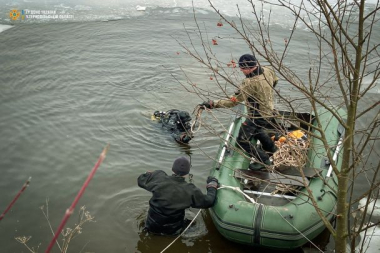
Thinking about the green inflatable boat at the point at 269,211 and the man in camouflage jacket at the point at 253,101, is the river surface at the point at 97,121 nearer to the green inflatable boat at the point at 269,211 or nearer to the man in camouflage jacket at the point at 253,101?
the green inflatable boat at the point at 269,211

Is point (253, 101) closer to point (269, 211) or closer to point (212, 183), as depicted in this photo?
point (212, 183)

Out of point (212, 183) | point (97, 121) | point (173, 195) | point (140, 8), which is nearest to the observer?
point (173, 195)

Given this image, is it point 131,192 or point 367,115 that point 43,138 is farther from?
point 367,115

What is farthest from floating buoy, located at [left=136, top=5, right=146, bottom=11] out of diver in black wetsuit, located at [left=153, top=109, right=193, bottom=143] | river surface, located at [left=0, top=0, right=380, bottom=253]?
diver in black wetsuit, located at [left=153, top=109, right=193, bottom=143]

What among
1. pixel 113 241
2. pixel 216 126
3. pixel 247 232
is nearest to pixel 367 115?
pixel 216 126

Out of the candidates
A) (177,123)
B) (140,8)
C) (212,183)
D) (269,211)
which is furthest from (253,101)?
(140,8)

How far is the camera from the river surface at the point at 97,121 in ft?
21.8

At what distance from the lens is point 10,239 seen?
6.32 meters

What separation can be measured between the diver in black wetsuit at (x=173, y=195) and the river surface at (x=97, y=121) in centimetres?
50

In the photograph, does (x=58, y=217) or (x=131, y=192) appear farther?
(x=131, y=192)

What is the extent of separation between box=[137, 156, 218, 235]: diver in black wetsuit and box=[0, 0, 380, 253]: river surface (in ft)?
1.64

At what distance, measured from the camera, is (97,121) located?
9.56 metres

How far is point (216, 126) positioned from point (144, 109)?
179 cm

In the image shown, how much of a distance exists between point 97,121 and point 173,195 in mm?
4318
